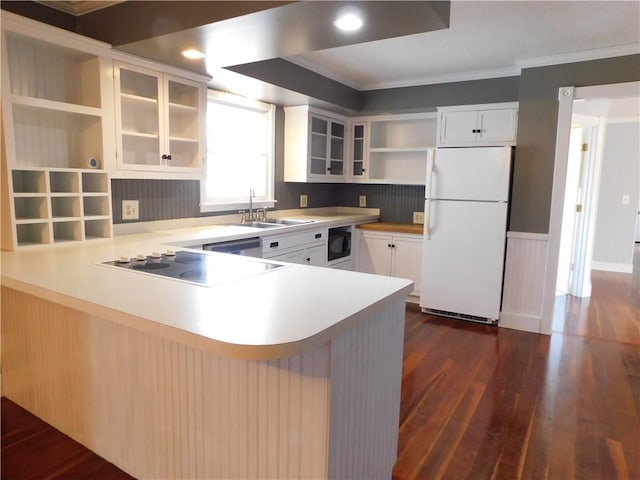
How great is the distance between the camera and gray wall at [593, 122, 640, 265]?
6.04m

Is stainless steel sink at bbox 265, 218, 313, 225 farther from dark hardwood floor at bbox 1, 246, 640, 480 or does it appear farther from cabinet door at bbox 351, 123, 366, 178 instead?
dark hardwood floor at bbox 1, 246, 640, 480

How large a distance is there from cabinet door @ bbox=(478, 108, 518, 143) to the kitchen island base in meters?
2.81

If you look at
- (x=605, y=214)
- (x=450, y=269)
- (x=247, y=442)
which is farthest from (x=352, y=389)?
(x=605, y=214)

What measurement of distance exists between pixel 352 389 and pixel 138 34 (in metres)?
2.11

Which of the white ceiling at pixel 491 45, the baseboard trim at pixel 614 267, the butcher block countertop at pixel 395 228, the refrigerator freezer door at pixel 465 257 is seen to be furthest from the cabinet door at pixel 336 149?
the baseboard trim at pixel 614 267

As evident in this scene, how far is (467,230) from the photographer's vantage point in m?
3.78

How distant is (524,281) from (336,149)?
2381 millimetres

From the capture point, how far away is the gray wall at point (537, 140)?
11.2ft

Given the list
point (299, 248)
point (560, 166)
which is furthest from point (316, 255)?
point (560, 166)

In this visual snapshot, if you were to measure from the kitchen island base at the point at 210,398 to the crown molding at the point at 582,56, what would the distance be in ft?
9.28

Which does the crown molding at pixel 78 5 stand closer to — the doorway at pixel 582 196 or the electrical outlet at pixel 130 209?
the electrical outlet at pixel 130 209

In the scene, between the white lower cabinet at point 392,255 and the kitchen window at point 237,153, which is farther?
the white lower cabinet at point 392,255

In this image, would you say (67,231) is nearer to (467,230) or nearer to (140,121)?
(140,121)

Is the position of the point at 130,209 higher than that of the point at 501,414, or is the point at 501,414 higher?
the point at 130,209
